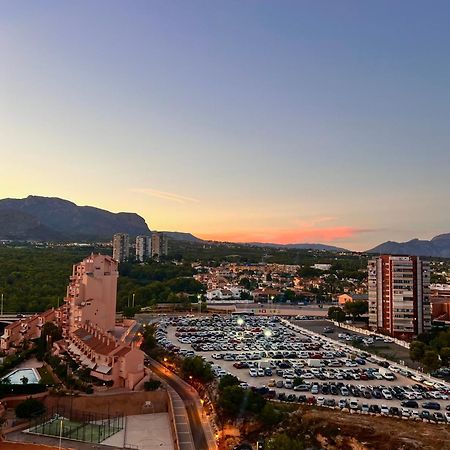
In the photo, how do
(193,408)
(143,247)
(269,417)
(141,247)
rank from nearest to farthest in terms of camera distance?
(269,417), (193,408), (141,247), (143,247)

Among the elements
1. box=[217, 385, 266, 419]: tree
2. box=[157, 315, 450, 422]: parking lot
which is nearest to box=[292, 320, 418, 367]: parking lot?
box=[157, 315, 450, 422]: parking lot

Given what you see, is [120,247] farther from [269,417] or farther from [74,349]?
[269,417]

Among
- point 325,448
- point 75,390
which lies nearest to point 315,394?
point 325,448

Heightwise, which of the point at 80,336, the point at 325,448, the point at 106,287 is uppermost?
the point at 106,287

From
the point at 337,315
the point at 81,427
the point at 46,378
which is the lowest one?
the point at 81,427

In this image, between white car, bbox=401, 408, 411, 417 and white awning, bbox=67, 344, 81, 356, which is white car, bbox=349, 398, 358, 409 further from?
white awning, bbox=67, 344, 81, 356

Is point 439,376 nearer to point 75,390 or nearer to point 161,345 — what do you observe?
point 161,345

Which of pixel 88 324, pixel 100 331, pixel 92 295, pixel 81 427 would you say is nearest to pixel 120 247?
pixel 92 295
